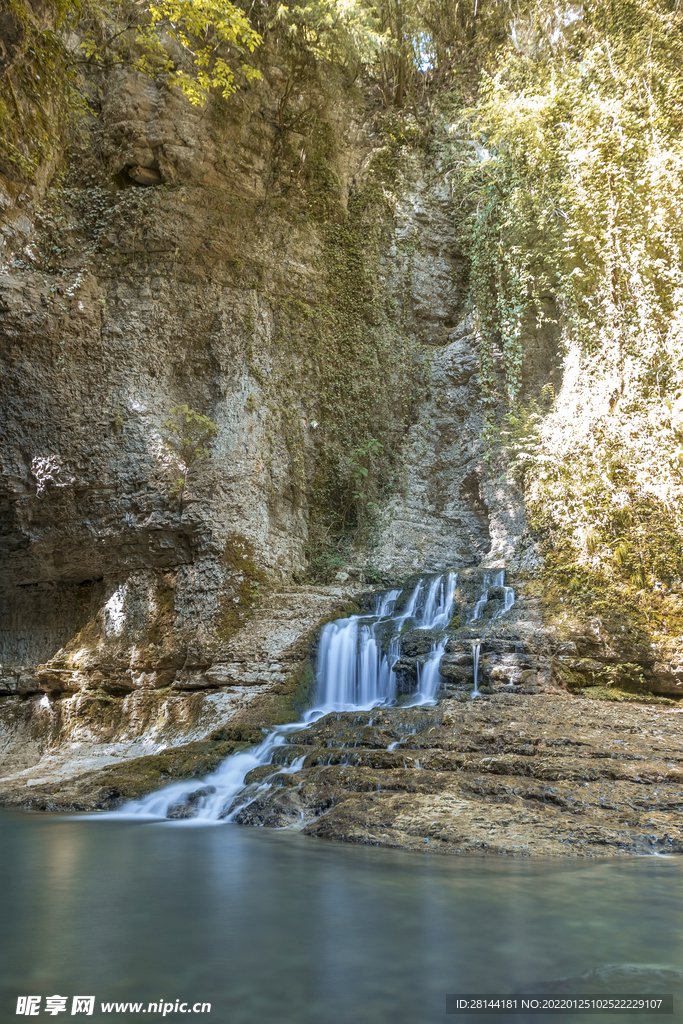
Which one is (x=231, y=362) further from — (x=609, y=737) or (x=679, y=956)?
(x=679, y=956)

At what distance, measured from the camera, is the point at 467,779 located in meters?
5.30

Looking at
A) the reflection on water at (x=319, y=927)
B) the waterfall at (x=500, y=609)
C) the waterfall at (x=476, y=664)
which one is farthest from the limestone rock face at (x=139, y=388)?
the reflection on water at (x=319, y=927)

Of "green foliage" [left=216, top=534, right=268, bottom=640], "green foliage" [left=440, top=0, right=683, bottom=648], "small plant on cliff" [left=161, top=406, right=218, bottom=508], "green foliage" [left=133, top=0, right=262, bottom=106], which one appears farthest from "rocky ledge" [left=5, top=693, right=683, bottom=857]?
"green foliage" [left=133, top=0, right=262, bottom=106]

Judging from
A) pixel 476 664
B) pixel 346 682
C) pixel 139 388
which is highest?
pixel 139 388

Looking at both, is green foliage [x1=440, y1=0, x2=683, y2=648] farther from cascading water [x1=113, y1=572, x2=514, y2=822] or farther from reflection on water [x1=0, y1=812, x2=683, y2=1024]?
reflection on water [x1=0, y1=812, x2=683, y2=1024]

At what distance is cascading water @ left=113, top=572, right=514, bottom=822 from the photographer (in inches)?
245

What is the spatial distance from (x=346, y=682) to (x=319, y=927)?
604 centimetres

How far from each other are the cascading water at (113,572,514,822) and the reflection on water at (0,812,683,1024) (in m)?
1.61

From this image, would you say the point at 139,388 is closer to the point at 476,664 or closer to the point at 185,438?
the point at 185,438

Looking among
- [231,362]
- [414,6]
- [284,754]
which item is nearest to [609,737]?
[284,754]

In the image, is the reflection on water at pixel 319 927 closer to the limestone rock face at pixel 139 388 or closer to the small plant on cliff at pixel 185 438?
the limestone rock face at pixel 139 388

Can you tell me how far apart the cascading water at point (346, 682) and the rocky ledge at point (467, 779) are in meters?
0.13

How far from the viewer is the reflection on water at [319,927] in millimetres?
2377

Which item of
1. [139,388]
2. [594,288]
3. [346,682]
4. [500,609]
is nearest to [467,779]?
[346,682]
